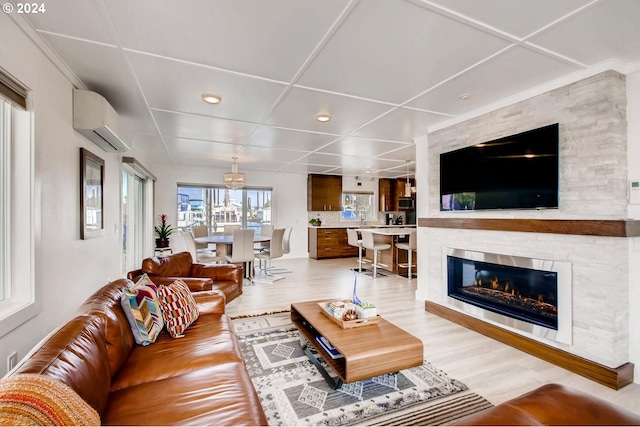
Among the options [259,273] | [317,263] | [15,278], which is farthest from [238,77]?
[317,263]

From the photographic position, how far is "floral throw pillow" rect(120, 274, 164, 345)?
1.84 meters

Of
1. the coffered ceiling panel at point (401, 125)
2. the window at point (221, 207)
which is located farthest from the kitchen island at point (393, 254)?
the window at point (221, 207)

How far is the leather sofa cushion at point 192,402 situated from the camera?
1.16m

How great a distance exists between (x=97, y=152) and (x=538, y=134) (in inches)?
172

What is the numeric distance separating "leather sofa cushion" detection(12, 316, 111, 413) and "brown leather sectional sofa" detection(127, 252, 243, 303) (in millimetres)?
1615

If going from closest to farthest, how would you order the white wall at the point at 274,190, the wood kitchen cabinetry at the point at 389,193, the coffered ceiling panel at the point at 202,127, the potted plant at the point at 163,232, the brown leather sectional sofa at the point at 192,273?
the brown leather sectional sofa at the point at 192,273 → the coffered ceiling panel at the point at 202,127 → the potted plant at the point at 163,232 → the white wall at the point at 274,190 → the wood kitchen cabinetry at the point at 389,193

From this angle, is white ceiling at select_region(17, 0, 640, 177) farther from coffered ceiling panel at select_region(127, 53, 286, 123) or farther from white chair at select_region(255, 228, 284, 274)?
white chair at select_region(255, 228, 284, 274)

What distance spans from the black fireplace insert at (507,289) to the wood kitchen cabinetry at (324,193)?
4990 mm

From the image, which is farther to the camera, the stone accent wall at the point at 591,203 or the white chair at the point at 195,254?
the white chair at the point at 195,254

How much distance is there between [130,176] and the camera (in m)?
4.86

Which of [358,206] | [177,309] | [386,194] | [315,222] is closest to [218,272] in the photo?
[177,309]

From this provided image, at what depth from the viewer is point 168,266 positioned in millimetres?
3361

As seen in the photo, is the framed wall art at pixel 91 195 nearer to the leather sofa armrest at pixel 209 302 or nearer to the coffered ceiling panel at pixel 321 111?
the leather sofa armrest at pixel 209 302

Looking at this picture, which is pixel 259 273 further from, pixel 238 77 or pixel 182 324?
pixel 238 77
